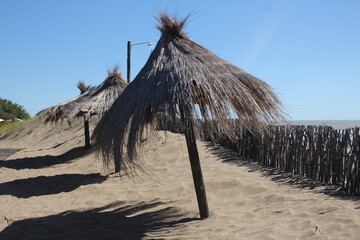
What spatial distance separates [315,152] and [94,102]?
637 cm

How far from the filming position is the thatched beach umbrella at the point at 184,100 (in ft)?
12.1

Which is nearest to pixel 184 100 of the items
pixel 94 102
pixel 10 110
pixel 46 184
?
pixel 46 184

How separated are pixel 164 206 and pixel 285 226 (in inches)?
74.1

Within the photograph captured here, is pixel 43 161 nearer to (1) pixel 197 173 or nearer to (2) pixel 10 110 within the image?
(1) pixel 197 173

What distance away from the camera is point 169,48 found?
4.49 meters

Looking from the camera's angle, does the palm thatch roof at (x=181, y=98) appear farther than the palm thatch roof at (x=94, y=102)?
No

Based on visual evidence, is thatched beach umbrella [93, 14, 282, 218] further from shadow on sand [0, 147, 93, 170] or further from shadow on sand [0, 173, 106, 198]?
shadow on sand [0, 147, 93, 170]

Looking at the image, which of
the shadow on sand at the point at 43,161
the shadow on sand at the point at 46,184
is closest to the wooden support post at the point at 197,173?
the shadow on sand at the point at 46,184

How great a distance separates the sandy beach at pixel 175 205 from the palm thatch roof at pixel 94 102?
2.19 m

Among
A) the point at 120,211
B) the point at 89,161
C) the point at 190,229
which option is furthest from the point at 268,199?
the point at 89,161

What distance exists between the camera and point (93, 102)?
9891 millimetres

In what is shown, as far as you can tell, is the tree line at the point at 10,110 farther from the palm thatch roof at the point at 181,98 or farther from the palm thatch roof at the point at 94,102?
the palm thatch roof at the point at 181,98

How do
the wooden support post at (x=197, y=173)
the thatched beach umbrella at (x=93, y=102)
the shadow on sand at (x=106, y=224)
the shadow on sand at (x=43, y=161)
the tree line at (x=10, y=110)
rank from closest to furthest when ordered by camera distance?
1. the shadow on sand at (x=106, y=224)
2. the wooden support post at (x=197, y=173)
3. the shadow on sand at (x=43, y=161)
4. the thatched beach umbrella at (x=93, y=102)
5. the tree line at (x=10, y=110)

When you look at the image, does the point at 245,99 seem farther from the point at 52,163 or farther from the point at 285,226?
the point at 52,163
